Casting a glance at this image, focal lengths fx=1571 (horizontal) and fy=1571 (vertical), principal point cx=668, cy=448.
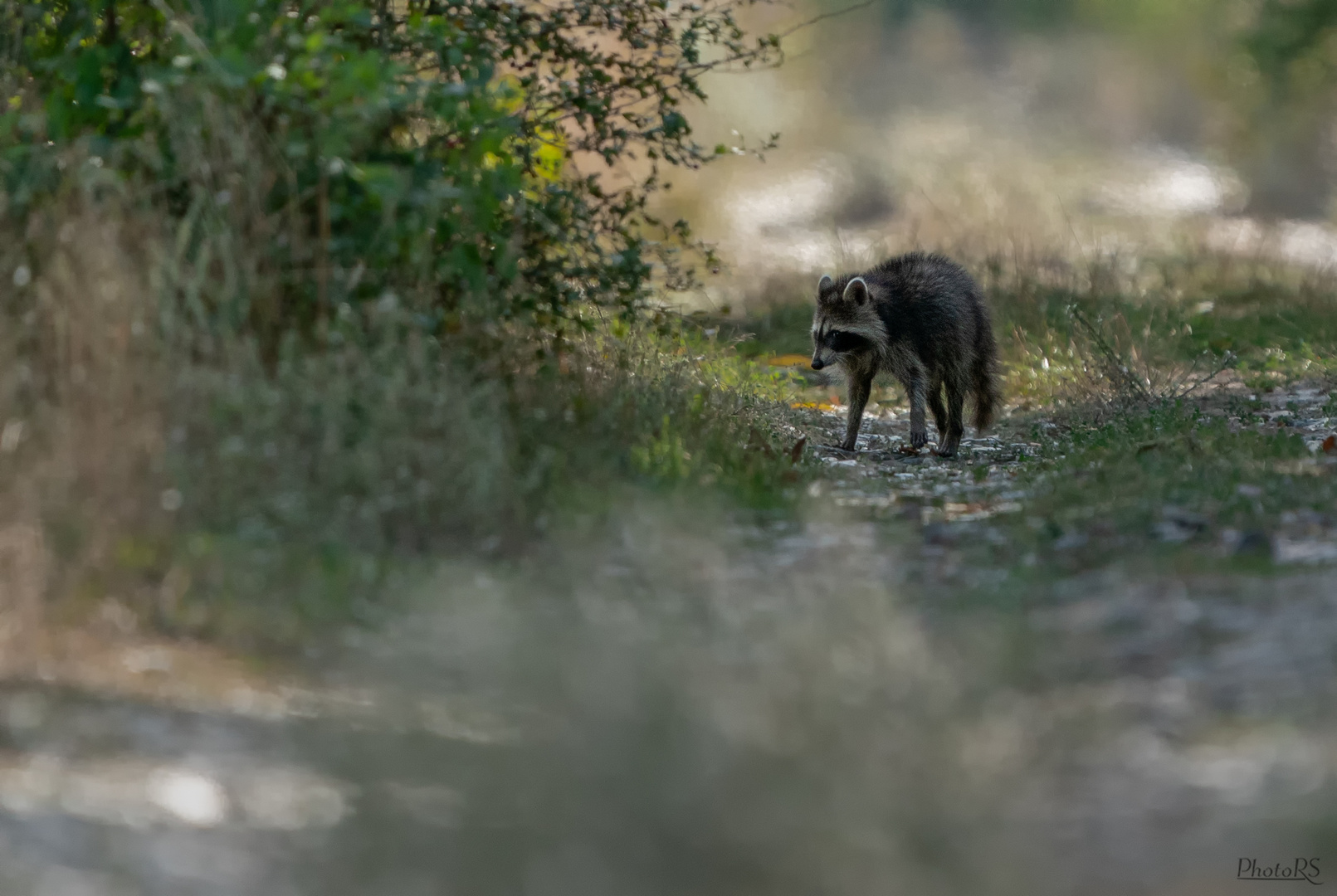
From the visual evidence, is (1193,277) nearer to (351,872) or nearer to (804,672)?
(804,672)

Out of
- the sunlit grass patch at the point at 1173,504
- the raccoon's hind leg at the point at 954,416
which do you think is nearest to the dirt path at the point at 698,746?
the sunlit grass patch at the point at 1173,504

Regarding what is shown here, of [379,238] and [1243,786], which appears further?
[379,238]

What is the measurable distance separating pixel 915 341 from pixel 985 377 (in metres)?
0.61

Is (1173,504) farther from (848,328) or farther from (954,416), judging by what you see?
(848,328)

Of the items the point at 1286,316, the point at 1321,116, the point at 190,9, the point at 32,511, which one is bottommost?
the point at 32,511

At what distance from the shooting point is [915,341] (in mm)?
10234

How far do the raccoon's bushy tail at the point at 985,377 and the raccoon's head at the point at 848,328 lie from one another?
30.8 inches

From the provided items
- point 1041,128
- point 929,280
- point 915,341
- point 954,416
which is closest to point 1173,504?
point 954,416

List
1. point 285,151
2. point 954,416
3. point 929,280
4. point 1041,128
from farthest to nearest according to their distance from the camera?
point 1041,128
point 929,280
point 954,416
point 285,151

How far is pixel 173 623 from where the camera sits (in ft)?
17.0

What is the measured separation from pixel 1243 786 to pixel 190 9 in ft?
17.5

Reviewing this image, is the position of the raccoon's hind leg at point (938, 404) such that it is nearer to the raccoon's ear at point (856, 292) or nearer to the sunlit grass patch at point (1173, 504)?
the raccoon's ear at point (856, 292)

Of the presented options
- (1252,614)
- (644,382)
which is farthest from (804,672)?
(644,382)

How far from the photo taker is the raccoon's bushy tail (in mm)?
10453
